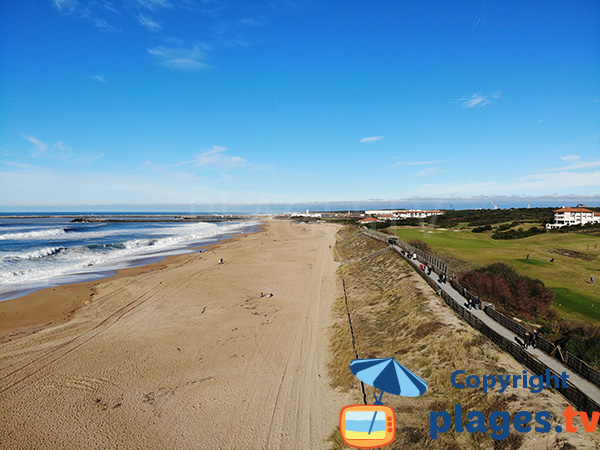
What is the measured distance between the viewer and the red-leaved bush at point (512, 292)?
43.0ft

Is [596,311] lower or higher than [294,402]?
higher

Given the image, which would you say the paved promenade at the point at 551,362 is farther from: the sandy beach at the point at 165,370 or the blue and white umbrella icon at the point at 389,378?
the sandy beach at the point at 165,370

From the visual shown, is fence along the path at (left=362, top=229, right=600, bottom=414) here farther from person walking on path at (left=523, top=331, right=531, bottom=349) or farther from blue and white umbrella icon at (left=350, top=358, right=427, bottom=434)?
blue and white umbrella icon at (left=350, top=358, right=427, bottom=434)

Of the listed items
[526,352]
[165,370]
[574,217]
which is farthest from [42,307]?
[574,217]

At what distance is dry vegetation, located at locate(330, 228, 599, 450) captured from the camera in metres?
6.29

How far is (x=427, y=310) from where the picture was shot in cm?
1257

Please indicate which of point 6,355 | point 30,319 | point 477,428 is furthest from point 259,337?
point 30,319

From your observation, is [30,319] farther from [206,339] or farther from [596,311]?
[596,311]

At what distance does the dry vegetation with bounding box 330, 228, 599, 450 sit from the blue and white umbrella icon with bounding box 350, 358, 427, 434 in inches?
69.4

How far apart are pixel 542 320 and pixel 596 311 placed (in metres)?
2.64

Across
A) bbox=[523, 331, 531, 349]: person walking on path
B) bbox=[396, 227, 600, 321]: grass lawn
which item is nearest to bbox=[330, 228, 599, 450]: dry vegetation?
bbox=[523, 331, 531, 349]: person walking on path

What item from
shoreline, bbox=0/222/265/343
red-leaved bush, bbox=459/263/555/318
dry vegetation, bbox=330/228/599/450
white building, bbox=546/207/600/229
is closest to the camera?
dry vegetation, bbox=330/228/599/450

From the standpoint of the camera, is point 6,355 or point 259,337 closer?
point 6,355

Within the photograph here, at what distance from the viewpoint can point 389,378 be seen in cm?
616
